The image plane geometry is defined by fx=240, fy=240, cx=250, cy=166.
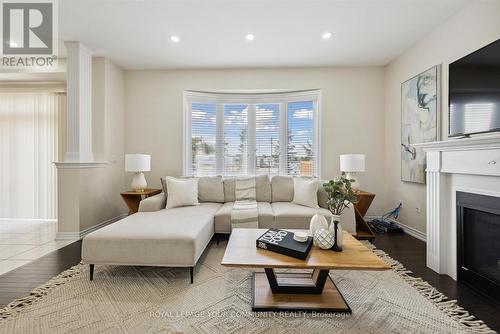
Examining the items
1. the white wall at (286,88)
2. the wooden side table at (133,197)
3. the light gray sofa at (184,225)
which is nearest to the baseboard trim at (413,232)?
the white wall at (286,88)

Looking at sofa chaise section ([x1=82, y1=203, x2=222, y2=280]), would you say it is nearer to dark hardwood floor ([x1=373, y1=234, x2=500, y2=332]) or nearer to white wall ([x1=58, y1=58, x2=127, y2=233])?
white wall ([x1=58, y1=58, x2=127, y2=233])

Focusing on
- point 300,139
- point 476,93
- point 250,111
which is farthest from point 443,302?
point 250,111

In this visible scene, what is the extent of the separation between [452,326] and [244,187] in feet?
8.56

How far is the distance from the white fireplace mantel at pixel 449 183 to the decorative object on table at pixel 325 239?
1.25 meters

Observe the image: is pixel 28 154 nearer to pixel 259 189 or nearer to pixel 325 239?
pixel 259 189

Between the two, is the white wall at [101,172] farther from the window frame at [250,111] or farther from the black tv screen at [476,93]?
the black tv screen at [476,93]

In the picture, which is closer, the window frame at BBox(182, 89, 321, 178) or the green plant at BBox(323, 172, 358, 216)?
the green plant at BBox(323, 172, 358, 216)

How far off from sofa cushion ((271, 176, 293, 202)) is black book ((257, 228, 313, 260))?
1.65m

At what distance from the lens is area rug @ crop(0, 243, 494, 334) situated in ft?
5.03

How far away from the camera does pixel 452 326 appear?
154cm

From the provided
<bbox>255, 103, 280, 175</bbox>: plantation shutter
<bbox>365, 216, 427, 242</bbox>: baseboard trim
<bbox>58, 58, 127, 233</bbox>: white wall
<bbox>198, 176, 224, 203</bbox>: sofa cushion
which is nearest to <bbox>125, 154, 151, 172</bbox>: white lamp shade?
<bbox>58, 58, 127, 233</bbox>: white wall

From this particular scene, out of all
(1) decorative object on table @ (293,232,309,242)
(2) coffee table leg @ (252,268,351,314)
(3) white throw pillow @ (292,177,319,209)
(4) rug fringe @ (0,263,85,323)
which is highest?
(3) white throw pillow @ (292,177,319,209)

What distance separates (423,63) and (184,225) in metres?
3.60

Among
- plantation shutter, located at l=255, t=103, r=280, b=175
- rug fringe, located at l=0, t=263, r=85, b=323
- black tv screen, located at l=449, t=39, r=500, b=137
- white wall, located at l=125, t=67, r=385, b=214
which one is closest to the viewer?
rug fringe, located at l=0, t=263, r=85, b=323
